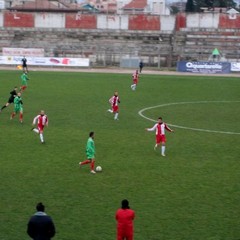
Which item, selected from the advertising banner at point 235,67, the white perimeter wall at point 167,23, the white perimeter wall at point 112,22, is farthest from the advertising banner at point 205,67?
the white perimeter wall at point 112,22

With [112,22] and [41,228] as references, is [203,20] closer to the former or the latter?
[112,22]

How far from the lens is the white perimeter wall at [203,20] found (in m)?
75.9

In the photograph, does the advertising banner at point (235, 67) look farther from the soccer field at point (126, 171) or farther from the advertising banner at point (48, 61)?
the soccer field at point (126, 171)

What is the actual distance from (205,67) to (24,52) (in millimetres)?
20687

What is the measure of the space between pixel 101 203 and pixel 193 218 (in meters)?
2.49

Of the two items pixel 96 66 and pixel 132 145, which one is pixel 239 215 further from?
pixel 96 66

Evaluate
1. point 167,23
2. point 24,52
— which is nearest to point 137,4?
point 167,23

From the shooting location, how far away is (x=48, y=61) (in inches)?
2501

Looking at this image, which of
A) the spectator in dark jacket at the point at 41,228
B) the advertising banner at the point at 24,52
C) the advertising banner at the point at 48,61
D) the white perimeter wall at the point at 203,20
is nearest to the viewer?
the spectator in dark jacket at the point at 41,228

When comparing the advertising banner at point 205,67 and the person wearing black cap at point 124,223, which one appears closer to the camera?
the person wearing black cap at point 124,223

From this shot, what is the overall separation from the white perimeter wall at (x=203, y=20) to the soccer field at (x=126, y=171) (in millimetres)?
41168

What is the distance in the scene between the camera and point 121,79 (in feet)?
171

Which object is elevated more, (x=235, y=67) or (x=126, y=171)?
(x=235, y=67)

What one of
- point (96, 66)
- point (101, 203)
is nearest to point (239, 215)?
point (101, 203)
